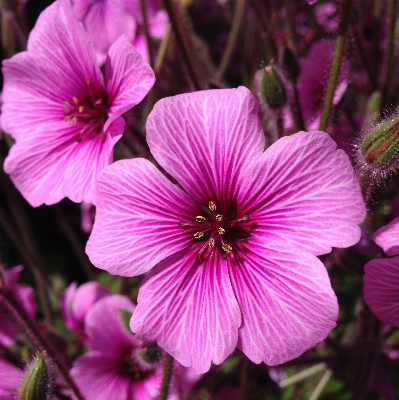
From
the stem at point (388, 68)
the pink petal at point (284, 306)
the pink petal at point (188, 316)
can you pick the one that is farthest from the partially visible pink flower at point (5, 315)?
the stem at point (388, 68)

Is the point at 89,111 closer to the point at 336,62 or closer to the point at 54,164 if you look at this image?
the point at 54,164

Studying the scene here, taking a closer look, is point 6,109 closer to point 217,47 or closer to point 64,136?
point 64,136

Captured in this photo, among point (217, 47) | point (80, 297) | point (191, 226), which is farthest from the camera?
point (217, 47)

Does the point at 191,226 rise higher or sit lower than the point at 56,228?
higher

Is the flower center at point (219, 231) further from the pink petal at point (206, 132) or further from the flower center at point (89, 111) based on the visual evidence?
the flower center at point (89, 111)

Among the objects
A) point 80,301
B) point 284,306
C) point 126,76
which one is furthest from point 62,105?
point 284,306

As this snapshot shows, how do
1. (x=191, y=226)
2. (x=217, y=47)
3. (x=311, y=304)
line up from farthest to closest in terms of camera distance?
(x=217, y=47) → (x=191, y=226) → (x=311, y=304)

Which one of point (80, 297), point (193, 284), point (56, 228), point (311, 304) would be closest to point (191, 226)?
point (193, 284)
